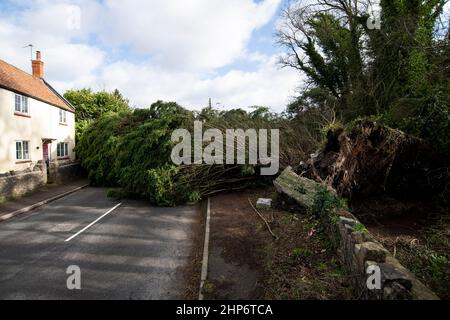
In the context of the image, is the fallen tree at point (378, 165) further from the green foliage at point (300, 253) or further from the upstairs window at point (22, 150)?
the upstairs window at point (22, 150)

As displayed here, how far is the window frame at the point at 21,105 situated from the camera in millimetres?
16453

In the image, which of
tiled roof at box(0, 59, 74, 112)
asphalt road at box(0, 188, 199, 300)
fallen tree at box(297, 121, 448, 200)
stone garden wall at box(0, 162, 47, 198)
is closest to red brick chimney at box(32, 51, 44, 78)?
tiled roof at box(0, 59, 74, 112)

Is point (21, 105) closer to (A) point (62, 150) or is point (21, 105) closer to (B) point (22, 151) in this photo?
(B) point (22, 151)

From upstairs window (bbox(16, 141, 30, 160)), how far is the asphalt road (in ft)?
23.8

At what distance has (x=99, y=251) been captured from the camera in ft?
23.5

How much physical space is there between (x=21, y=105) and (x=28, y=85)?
9.78ft

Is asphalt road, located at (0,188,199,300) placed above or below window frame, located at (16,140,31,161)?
below

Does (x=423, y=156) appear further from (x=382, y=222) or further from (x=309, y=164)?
(x=309, y=164)

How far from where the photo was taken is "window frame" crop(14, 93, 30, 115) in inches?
648

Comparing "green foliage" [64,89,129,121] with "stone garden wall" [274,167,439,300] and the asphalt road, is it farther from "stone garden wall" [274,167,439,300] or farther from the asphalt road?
"stone garden wall" [274,167,439,300]

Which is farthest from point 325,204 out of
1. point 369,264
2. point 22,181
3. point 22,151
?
point 22,151

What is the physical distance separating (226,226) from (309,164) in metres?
3.54

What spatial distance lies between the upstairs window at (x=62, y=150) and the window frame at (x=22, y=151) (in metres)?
3.99
